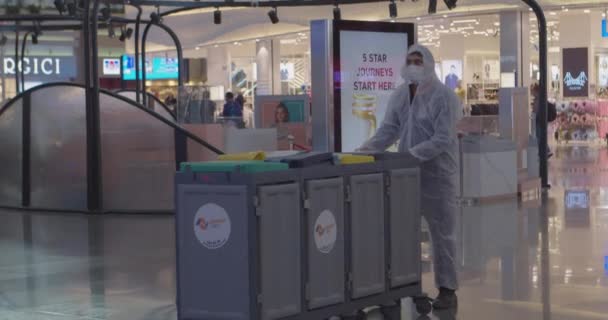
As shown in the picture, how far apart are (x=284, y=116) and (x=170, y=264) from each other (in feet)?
27.6

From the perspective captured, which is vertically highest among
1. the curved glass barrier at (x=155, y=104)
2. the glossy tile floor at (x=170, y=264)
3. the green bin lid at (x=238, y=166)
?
the curved glass barrier at (x=155, y=104)

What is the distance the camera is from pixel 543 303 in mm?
7316

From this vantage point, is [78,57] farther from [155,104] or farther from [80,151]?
[80,151]

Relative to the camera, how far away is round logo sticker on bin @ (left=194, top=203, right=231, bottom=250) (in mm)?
5902

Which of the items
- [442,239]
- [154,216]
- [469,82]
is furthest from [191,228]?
[469,82]

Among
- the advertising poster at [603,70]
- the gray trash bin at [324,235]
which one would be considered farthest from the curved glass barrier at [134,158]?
the advertising poster at [603,70]

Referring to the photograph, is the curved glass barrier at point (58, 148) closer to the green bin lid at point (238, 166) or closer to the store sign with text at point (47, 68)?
the green bin lid at point (238, 166)

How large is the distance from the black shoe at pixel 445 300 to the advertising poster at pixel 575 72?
2660cm

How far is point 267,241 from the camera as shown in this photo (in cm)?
592

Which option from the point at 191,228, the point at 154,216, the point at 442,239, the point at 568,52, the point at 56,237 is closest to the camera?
the point at 191,228

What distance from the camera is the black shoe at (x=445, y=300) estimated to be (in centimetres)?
718

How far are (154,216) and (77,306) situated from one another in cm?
624

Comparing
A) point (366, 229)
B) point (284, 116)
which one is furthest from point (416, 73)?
point (284, 116)

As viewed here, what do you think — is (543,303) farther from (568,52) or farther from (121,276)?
(568,52)
